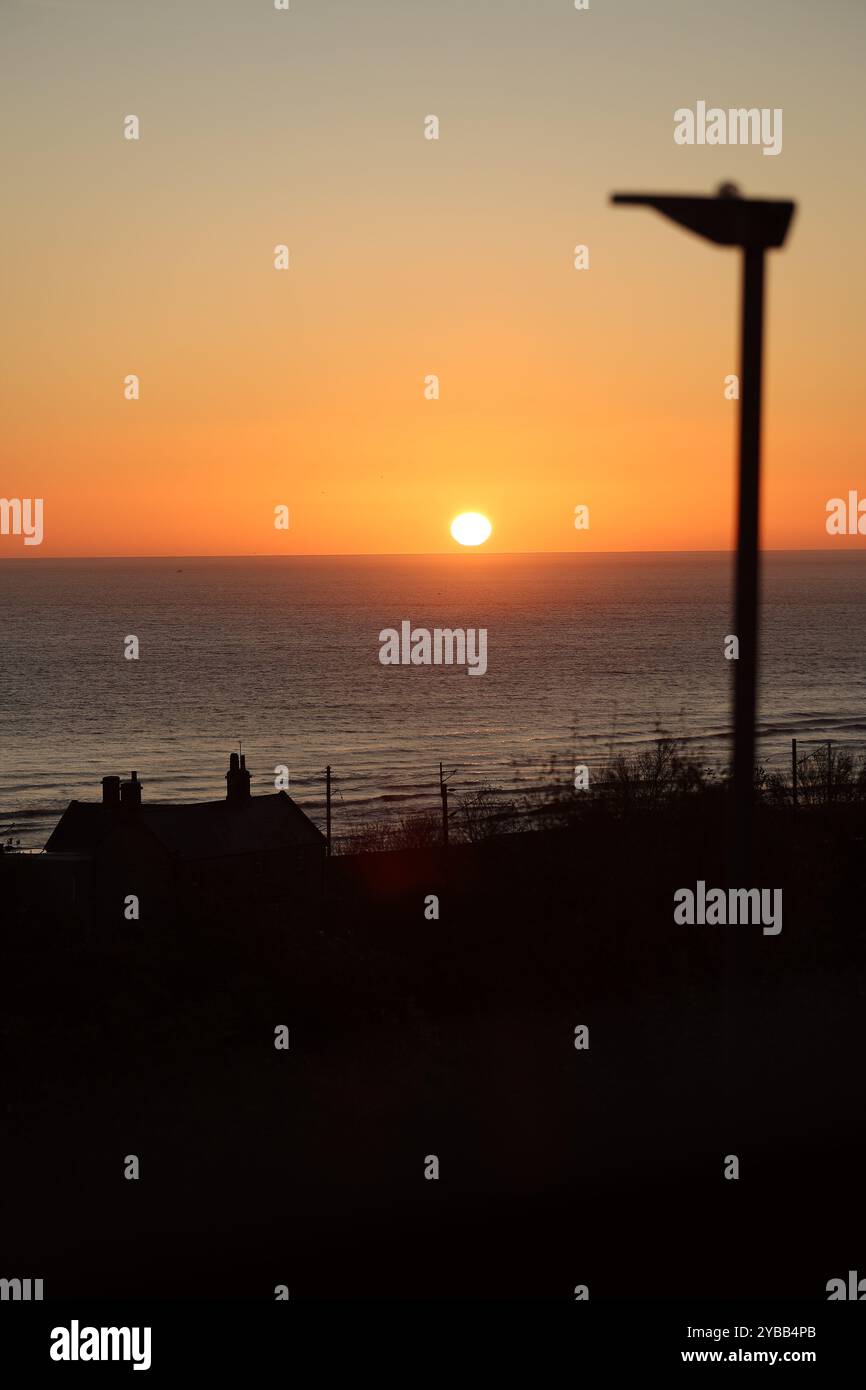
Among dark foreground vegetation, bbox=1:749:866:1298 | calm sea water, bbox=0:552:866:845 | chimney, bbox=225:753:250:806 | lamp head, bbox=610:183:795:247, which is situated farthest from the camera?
calm sea water, bbox=0:552:866:845

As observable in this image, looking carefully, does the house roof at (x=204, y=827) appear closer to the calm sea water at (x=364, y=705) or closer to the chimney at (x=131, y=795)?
the chimney at (x=131, y=795)

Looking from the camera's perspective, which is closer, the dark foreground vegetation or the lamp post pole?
the lamp post pole

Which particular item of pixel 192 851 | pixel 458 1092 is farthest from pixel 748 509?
pixel 192 851

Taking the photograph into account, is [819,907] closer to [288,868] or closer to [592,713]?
[288,868]

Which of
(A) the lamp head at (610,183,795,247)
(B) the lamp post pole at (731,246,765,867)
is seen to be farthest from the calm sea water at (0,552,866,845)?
(A) the lamp head at (610,183,795,247)

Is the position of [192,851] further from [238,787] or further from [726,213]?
[726,213]

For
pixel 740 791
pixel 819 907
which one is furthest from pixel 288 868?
pixel 740 791

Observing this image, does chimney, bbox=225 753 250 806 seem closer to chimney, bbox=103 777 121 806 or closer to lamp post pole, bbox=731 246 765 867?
chimney, bbox=103 777 121 806
